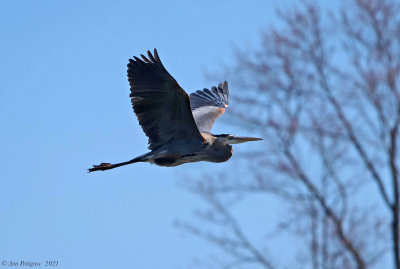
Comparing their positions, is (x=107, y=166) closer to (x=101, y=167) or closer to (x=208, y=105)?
(x=101, y=167)

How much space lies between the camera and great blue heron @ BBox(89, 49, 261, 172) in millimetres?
7539

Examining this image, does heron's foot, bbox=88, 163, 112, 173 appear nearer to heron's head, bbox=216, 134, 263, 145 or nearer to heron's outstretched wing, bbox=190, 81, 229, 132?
heron's head, bbox=216, 134, 263, 145

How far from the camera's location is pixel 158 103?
7.67m

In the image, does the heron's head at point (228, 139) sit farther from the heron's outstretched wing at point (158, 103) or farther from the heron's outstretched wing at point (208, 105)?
the heron's outstretched wing at point (208, 105)

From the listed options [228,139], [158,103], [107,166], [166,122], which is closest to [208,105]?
[228,139]

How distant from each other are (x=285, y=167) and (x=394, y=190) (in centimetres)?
179

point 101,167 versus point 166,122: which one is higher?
point 166,122

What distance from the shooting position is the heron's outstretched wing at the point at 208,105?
905 centimetres

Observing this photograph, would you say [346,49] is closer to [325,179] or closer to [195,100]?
[325,179]

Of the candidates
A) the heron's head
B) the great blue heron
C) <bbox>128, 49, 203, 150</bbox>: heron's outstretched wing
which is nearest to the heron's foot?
the great blue heron

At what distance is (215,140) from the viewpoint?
26.8 feet

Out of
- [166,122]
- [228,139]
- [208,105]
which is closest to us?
[166,122]

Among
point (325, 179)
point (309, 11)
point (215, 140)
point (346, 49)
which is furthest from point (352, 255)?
point (215, 140)

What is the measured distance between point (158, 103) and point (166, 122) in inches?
8.4
